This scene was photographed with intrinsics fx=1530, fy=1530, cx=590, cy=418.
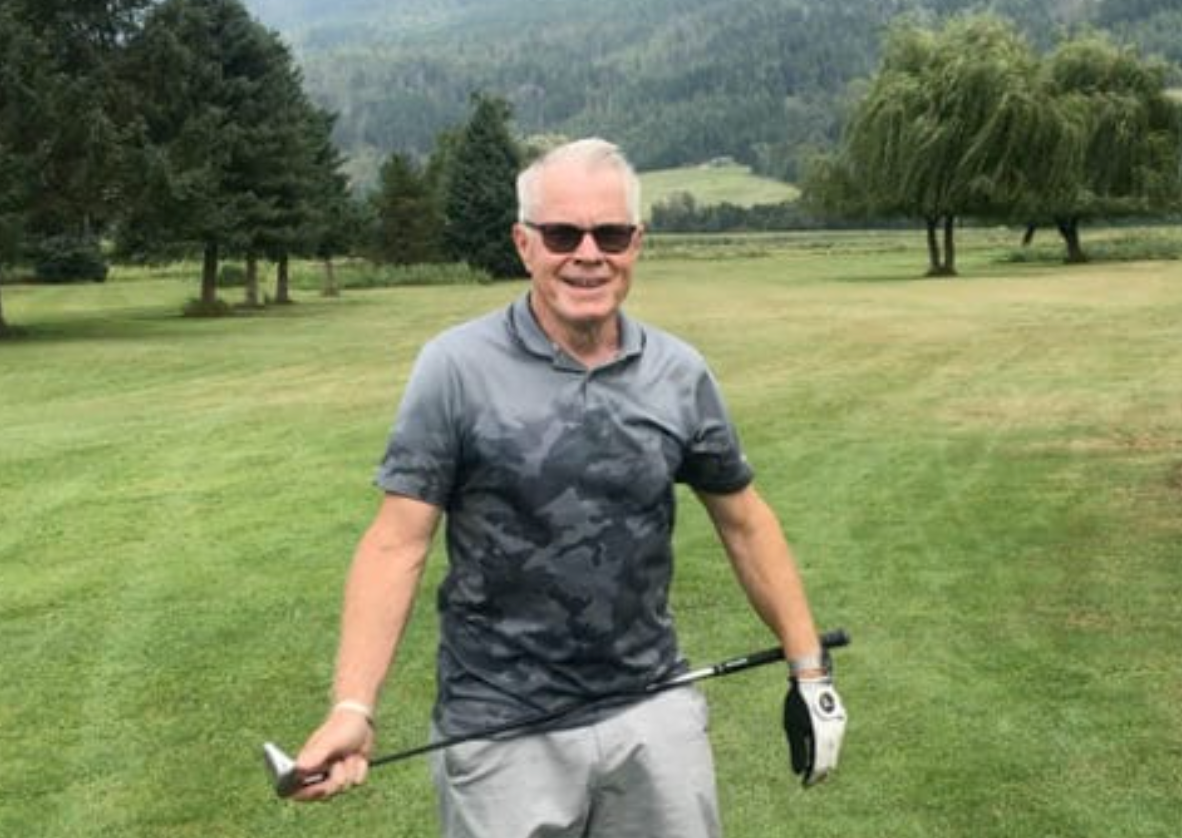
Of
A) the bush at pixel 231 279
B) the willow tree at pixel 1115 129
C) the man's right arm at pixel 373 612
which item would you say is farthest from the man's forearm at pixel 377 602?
the bush at pixel 231 279

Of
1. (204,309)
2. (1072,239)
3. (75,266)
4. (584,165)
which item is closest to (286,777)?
(584,165)

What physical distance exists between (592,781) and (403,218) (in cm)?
8132

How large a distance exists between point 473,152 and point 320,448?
234ft

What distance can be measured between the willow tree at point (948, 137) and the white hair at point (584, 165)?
55.8 metres

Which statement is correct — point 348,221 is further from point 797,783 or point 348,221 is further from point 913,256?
point 797,783

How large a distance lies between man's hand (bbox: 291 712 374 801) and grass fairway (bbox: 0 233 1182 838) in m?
3.03

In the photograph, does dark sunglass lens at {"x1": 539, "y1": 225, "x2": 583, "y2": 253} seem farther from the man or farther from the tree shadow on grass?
the tree shadow on grass

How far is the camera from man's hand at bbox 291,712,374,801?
11.2ft

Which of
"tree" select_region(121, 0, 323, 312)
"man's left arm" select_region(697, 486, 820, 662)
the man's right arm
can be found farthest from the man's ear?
"tree" select_region(121, 0, 323, 312)

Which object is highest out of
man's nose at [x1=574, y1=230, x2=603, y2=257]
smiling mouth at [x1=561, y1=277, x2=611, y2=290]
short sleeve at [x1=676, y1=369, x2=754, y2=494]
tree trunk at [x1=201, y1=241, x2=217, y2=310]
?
man's nose at [x1=574, y1=230, x2=603, y2=257]

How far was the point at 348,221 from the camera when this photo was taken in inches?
2232

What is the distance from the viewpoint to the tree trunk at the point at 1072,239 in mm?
63562

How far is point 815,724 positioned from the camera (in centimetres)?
397

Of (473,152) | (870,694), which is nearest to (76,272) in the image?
(473,152)
